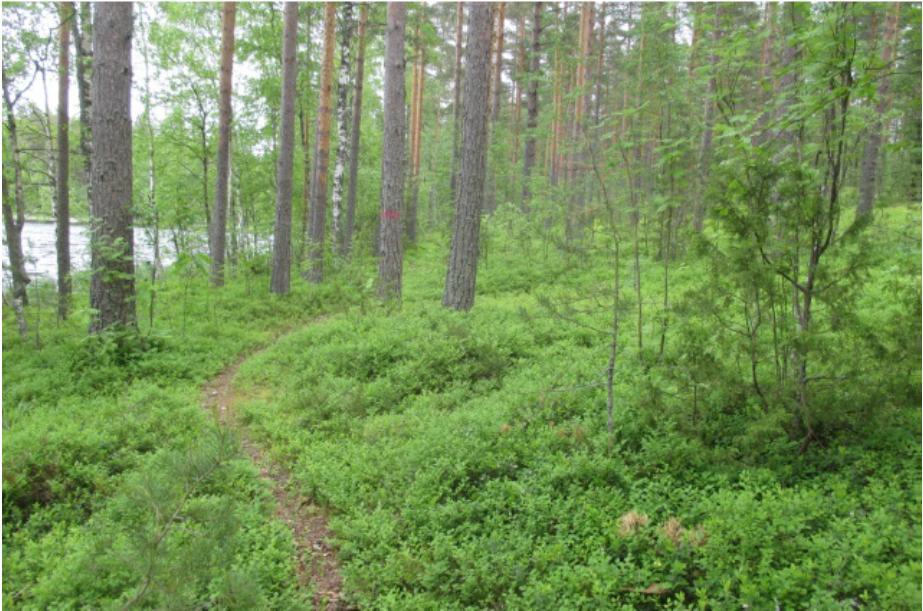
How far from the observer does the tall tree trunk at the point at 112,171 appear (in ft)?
26.0

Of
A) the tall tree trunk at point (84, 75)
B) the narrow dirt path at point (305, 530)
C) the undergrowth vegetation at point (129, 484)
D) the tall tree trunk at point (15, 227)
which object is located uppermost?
the tall tree trunk at point (84, 75)

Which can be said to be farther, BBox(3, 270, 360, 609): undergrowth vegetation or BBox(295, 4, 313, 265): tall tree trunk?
BBox(295, 4, 313, 265): tall tree trunk

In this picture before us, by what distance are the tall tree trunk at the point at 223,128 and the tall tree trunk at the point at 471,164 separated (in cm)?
730

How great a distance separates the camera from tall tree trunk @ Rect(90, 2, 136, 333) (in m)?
7.93

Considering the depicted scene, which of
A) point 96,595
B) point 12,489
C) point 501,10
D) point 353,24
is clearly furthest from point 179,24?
point 96,595

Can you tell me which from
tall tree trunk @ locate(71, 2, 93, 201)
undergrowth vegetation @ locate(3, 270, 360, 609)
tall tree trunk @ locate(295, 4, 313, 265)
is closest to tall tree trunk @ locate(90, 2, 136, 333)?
undergrowth vegetation @ locate(3, 270, 360, 609)

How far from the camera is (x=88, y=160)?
12070mm

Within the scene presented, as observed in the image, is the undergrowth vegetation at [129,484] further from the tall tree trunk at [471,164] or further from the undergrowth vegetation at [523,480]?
the tall tree trunk at [471,164]

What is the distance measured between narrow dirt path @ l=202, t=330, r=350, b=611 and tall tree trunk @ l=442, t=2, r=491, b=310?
4185mm

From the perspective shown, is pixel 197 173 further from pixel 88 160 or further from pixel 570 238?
pixel 570 238

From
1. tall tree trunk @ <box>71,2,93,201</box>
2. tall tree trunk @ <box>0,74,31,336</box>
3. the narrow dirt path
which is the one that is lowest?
the narrow dirt path

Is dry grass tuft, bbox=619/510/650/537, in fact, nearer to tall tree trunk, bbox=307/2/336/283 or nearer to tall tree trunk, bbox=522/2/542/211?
tall tree trunk, bbox=307/2/336/283

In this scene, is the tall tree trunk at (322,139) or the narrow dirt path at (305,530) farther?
the tall tree trunk at (322,139)

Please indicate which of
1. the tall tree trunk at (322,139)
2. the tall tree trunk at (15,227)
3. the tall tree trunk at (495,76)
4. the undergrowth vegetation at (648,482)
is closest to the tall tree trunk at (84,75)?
the tall tree trunk at (15,227)
